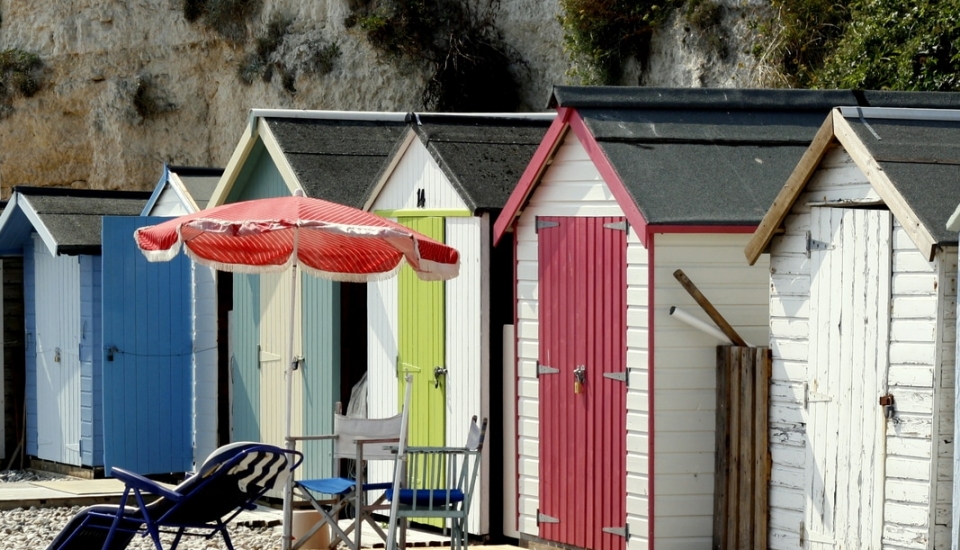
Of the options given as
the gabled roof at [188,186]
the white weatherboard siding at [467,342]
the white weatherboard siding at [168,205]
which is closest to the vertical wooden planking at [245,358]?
the gabled roof at [188,186]

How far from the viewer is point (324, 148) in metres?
11.5

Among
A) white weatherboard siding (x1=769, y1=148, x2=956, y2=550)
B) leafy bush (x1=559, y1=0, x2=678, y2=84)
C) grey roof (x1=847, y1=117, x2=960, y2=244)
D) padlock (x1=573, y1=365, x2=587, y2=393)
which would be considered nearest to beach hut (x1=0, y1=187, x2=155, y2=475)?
padlock (x1=573, y1=365, x2=587, y2=393)

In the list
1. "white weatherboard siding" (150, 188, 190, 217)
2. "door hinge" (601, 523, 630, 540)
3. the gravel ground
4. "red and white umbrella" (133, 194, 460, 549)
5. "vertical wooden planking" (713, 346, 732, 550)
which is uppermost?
"white weatherboard siding" (150, 188, 190, 217)

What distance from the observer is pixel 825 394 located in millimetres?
7219

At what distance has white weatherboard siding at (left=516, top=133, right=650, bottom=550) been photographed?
26.8 feet

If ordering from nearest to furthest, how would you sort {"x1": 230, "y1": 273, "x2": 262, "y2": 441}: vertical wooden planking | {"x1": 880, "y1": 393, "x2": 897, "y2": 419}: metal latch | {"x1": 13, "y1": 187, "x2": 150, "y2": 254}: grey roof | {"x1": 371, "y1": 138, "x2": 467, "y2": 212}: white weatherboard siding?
{"x1": 880, "y1": 393, "x2": 897, "y2": 419}: metal latch, {"x1": 371, "y1": 138, "x2": 467, "y2": 212}: white weatherboard siding, {"x1": 230, "y1": 273, "x2": 262, "y2": 441}: vertical wooden planking, {"x1": 13, "y1": 187, "x2": 150, "y2": 254}: grey roof

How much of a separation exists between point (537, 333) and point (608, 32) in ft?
41.3

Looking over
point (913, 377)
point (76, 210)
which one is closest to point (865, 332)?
point (913, 377)

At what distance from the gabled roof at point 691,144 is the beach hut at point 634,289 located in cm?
1

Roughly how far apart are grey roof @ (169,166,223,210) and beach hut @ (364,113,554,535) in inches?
117

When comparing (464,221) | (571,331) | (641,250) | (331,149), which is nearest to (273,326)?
(331,149)

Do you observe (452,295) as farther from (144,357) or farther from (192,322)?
(144,357)

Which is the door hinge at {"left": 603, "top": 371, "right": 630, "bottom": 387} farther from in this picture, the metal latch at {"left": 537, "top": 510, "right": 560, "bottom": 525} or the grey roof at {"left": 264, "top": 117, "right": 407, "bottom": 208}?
the grey roof at {"left": 264, "top": 117, "right": 407, "bottom": 208}

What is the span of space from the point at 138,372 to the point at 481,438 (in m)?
6.03
